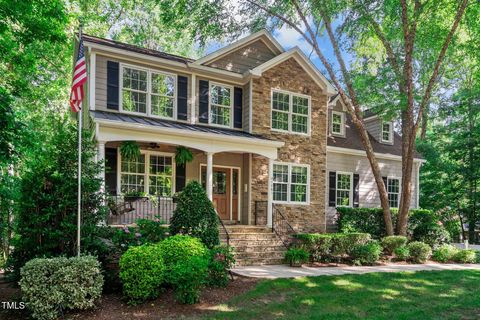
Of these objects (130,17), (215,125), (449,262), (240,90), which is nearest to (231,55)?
(240,90)

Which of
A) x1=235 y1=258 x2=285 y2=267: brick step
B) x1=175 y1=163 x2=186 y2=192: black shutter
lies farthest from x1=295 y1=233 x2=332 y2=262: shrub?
x1=175 y1=163 x2=186 y2=192: black shutter

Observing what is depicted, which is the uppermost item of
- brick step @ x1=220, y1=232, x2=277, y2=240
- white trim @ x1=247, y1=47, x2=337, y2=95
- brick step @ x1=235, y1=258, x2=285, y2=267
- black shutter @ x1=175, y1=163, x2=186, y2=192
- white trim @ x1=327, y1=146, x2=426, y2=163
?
white trim @ x1=247, y1=47, x2=337, y2=95

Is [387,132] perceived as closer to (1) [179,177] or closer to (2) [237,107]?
(2) [237,107]

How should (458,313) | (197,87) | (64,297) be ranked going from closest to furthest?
(64,297), (458,313), (197,87)

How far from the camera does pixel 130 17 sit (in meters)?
25.2

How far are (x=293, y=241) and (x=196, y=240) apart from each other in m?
5.16

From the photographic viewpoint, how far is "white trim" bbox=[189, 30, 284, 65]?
13.6 meters

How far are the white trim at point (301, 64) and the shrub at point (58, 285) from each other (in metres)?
9.50

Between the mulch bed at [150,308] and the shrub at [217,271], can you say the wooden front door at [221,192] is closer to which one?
the shrub at [217,271]

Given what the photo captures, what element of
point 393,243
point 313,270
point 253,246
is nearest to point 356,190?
point 393,243

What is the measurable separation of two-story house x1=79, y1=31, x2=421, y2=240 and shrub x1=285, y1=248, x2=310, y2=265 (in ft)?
8.57

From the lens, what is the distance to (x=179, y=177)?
1310 centimetres

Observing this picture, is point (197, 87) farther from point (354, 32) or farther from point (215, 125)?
point (354, 32)

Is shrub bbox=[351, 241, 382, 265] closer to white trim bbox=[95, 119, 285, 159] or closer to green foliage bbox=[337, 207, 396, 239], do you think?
green foliage bbox=[337, 207, 396, 239]
